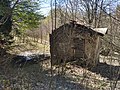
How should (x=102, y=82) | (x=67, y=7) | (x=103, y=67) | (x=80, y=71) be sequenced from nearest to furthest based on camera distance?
(x=67, y=7), (x=102, y=82), (x=80, y=71), (x=103, y=67)

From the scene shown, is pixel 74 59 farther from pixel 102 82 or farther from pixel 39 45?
pixel 39 45

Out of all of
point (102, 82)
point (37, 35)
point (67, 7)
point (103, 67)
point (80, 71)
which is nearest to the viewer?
point (67, 7)

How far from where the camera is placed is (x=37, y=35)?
23.7 meters

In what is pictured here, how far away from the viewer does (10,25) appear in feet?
60.3

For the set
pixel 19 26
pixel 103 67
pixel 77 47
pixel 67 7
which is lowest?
pixel 103 67

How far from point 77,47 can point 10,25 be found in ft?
18.9

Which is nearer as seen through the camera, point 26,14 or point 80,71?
point 80,71

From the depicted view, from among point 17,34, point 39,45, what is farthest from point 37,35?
point 17,34

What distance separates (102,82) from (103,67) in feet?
16.9

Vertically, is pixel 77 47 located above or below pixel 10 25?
below

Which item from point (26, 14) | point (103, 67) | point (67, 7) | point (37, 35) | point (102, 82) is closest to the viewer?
point (67, 7)

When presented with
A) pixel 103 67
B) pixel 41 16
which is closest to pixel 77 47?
pixel 103 67

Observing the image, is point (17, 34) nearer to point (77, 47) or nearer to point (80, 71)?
point (77, 47)

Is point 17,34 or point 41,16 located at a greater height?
point 41,16
